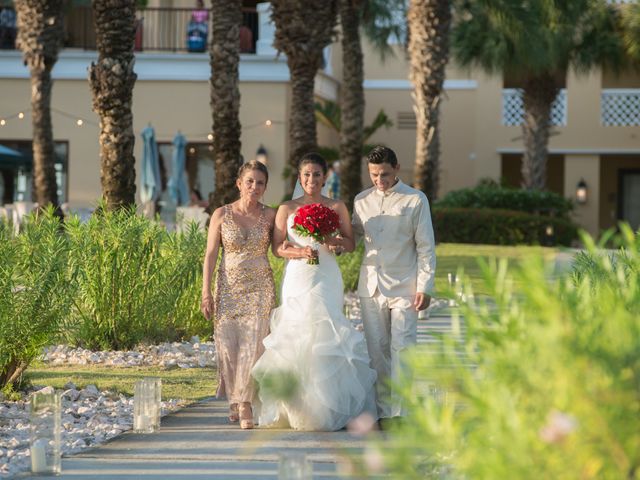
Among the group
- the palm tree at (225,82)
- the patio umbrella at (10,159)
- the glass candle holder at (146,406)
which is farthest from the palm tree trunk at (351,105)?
the glass candle holder at (146,406)

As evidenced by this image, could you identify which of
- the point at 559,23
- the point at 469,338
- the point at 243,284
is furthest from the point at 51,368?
the point at 559,23

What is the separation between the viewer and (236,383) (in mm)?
8945

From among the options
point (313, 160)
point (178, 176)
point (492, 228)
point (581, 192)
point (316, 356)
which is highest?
point (313, 160)

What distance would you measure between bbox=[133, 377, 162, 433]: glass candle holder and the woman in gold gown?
791mm

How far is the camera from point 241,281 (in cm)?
916

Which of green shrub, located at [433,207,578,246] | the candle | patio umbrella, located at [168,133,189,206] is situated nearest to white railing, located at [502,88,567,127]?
green shrub, located at [433,207,578,246]

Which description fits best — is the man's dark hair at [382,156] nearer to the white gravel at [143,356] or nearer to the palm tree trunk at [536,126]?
the white gravel at [143,356]

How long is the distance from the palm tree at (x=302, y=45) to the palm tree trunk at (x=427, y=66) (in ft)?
10.4

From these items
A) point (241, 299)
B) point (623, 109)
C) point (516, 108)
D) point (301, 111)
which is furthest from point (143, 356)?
point (623, 109)

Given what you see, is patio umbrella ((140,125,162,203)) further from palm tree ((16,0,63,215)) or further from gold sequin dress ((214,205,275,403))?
gold sequin dress ((214,205,275,403))

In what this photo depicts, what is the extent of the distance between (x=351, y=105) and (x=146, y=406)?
796 inches

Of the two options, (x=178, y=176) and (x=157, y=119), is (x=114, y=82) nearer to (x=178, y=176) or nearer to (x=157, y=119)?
(x=178, y=176)

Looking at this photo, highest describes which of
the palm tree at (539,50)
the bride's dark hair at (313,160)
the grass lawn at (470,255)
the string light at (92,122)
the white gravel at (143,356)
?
the palm tree at (539,50)

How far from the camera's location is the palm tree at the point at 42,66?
28578 millimetres
